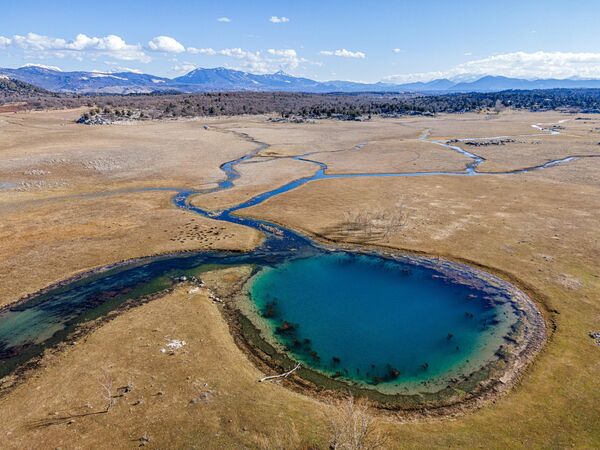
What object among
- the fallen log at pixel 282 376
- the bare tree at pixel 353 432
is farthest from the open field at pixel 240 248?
the fallen log at pixel 282 376

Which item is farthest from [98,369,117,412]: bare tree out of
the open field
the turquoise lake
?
the turquoise lake

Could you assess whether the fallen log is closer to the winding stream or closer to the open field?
the open field

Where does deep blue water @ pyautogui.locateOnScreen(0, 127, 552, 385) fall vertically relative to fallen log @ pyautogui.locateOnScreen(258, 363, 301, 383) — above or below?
above

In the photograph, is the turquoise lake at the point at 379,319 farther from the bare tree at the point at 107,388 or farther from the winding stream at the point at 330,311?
the bare tree at the point at 107,388

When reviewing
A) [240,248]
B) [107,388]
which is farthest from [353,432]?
[240,248]

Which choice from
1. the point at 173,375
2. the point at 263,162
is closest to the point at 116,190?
the point at 263,162
